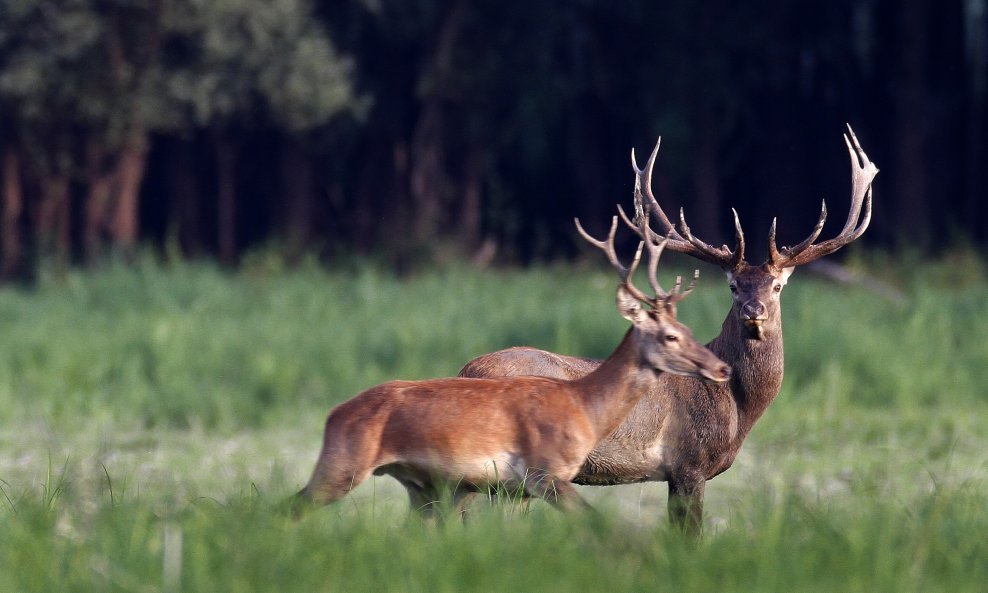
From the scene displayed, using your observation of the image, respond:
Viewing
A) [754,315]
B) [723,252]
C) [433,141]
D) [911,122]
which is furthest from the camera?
[433,141]

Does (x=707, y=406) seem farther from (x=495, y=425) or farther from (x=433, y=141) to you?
(x=433, y=141)

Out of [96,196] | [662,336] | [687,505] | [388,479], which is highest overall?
[662,336]

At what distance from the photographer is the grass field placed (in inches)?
185

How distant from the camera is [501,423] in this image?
5645 millimetres

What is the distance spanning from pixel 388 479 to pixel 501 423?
3256mm

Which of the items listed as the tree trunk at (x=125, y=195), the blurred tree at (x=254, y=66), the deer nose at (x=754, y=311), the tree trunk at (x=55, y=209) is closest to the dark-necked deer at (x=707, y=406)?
the deer nose at (x=754, y=311)

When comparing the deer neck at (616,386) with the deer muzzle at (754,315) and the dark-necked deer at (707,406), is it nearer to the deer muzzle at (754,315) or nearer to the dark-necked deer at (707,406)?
the dark-necked deer at (707,406)

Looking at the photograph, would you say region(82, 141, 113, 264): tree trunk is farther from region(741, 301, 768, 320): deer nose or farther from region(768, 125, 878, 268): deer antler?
region(741, 301, 768, 320): deer nose

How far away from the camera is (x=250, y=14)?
18.6m

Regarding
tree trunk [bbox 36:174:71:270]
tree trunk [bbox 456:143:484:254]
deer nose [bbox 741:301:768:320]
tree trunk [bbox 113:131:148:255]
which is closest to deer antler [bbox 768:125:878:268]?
deer nose [bbox 741:301:768:320]

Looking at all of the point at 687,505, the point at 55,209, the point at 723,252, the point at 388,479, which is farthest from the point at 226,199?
the point at 687,505

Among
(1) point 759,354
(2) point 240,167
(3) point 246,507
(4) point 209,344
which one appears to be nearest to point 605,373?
(1) point 759,354

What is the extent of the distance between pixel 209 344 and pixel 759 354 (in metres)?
6.79

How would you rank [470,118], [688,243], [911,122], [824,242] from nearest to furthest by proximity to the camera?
[824,242] → [688,243] → [911,122] → [470,118]
